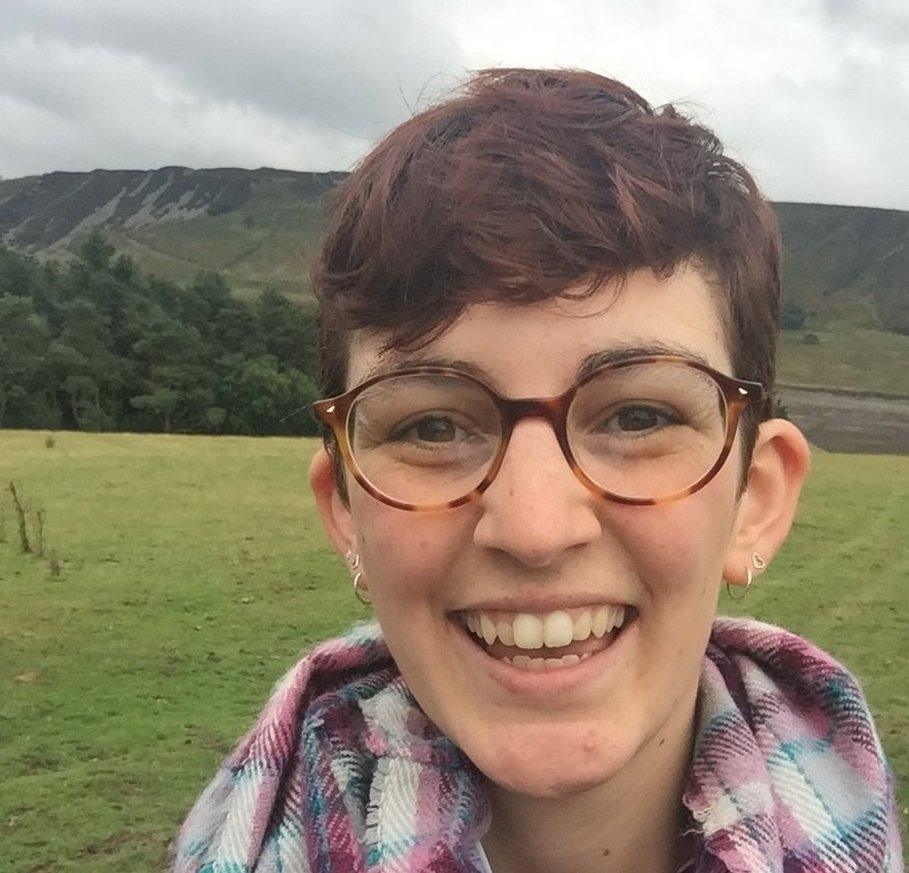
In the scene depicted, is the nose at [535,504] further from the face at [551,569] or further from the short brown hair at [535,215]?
the short brown hair at [535,215]

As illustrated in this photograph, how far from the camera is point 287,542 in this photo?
530cm

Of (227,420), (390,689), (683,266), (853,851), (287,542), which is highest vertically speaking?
(683,266)

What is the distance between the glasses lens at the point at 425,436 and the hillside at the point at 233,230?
237 ft

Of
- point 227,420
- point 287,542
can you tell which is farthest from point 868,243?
point 287,542

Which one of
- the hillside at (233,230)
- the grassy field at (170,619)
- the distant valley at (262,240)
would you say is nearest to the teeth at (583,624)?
the grassy field at (170,619)

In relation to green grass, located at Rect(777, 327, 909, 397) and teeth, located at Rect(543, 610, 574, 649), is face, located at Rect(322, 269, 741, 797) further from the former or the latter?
green grass, located at Rect(777, 327, 909, 397)

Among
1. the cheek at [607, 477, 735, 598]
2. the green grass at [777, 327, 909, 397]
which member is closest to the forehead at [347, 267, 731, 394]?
the cheek at [607, 477, 735, 598]

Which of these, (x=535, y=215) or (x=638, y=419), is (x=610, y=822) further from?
(x=535, y=215)

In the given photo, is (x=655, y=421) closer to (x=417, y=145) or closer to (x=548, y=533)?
(x=548, y=533)

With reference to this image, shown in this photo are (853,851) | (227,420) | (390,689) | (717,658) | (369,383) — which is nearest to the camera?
(369,383)

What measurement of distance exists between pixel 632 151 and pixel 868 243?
99538 mm

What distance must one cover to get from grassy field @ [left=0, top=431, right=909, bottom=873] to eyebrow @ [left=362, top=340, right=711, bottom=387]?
6.81ft

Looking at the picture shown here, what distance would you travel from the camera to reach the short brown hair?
100 centimetres

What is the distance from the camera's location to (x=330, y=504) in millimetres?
1311
